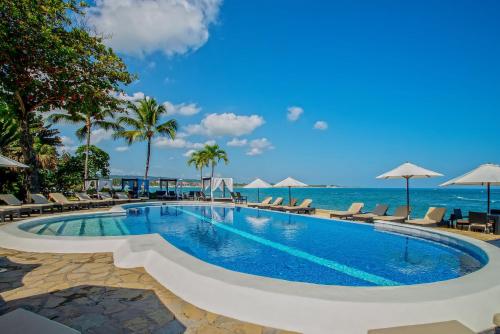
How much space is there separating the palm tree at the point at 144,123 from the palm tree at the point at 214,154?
7.08m

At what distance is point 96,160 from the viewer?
2712 centimetres

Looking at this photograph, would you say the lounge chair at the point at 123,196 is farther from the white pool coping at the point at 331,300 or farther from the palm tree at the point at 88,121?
the white pool coping at the point at 331,300

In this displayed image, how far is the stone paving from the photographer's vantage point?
2838 mm

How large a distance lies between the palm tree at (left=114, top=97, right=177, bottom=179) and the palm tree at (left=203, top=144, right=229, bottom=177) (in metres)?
7.08

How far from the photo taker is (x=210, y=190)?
2250 centimetres

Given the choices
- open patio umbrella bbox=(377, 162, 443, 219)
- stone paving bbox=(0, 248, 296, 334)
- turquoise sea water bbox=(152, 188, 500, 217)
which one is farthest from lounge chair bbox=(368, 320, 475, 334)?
turquoise sea water bbox=(152, 188, 500, 217)

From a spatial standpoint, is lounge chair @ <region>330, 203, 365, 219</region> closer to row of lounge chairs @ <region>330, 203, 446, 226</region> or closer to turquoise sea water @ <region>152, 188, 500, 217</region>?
row of lounge chairs @ <region>330, 203, 446, 226</region>

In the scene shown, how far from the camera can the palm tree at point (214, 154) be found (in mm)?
31859

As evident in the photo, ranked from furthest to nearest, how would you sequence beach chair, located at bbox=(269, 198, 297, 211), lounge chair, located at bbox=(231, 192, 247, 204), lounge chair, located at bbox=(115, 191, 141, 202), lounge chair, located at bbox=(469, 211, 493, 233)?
lounge chair, located at bbox=(231, 192, 247, 204) < lounge chair, located at bbox=(115, 191, 141, 202) < beach chair, located at bbox=(269, 198, 297, 211) < lounge chair, located at bbox=(469, 211, 493, 233)

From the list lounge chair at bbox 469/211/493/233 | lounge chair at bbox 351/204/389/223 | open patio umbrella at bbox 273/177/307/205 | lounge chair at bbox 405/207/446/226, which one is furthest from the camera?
open patio umbrella at bbox 273/177/307/205

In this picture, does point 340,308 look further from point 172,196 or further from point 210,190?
point 172,196

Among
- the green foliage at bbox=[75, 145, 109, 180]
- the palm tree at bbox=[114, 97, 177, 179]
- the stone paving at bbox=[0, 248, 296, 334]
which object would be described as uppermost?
the palm tree at bbox=[114, 97, 177, 179]

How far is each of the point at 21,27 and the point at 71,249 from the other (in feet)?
13.9

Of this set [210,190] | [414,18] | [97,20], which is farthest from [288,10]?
[210,190]
